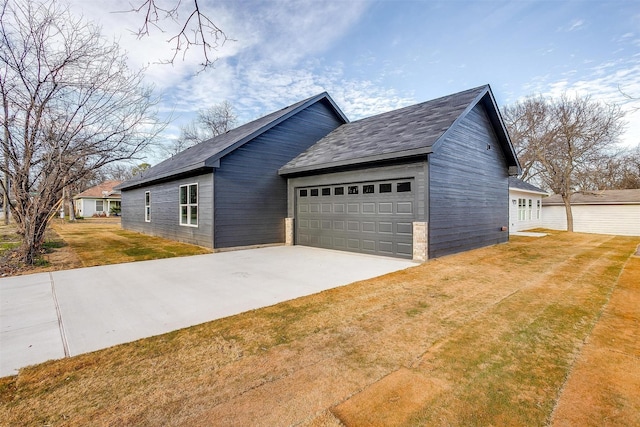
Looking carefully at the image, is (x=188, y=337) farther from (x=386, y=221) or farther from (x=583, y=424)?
(x=386, y=221)

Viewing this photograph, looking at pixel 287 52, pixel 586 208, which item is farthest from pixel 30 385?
pixel 586 208

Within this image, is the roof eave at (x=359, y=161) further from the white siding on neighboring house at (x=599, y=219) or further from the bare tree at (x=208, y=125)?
the bare tree at (x=208, y=125)

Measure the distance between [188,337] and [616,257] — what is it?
10.9 meters

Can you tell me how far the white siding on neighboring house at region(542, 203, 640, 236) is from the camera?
16.4m

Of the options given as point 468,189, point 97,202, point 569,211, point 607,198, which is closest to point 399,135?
point 468,189

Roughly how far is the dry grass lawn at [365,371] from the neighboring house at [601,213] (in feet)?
59.0

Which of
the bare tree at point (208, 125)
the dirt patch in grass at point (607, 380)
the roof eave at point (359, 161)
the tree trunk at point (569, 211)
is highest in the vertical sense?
the bare tree at point (208, 125)

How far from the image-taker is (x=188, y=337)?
10.2ft

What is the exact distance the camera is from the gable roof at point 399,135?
24.6 feet

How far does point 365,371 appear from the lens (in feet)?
7.99

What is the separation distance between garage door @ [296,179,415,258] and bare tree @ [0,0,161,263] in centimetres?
527

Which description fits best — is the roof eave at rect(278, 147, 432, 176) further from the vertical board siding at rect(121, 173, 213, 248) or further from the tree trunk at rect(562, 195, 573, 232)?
the tree trunk at rect(562, 195, 573, 232)

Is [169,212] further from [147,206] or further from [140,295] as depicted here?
[140,295]

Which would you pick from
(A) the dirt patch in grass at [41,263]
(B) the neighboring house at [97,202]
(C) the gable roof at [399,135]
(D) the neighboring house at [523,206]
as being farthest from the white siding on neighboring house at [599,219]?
(B) the neighboring house at [97,202]
